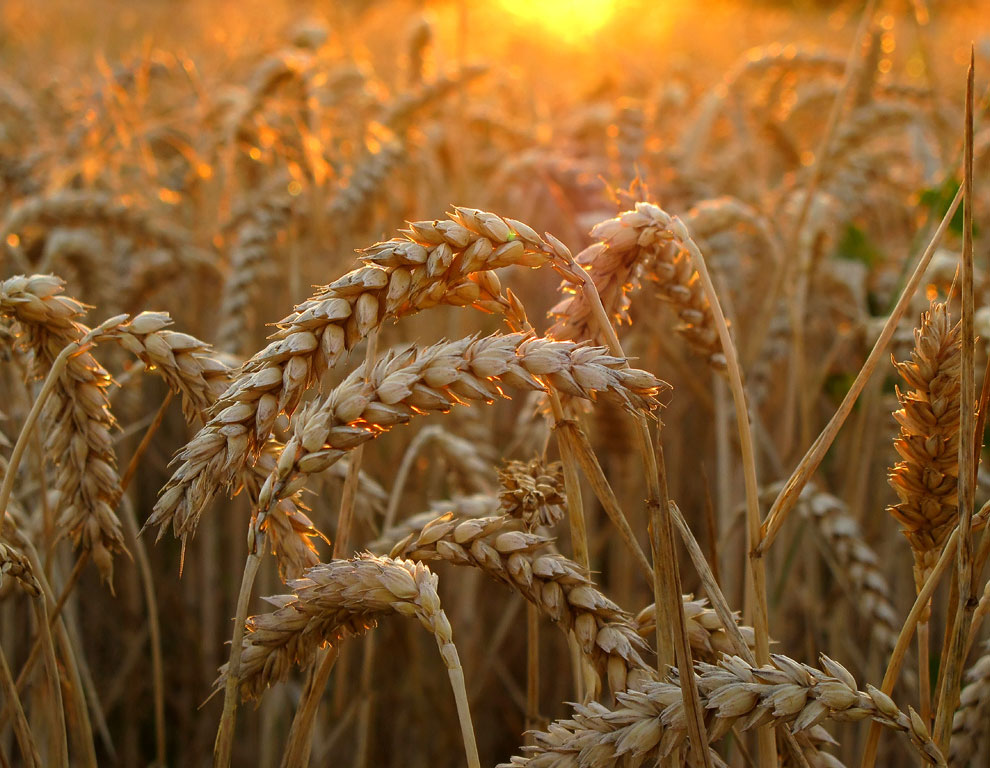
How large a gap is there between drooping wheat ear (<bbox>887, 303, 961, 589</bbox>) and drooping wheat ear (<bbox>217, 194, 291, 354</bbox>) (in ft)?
4.63

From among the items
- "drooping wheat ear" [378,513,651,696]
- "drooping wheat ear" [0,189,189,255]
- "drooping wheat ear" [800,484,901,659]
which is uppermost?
"drooping wheat ear" [0,189,189,255]

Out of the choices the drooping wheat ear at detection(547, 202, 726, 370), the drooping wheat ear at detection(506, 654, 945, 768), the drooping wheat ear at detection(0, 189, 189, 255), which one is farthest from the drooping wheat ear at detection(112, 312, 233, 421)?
the drooping wheat ear at detection(0, 189, 189, 255)

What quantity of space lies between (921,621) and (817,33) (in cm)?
982

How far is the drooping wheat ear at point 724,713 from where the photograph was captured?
753mm

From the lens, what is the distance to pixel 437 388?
75 centimetres

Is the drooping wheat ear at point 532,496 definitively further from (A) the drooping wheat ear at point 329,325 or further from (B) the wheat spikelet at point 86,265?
(B) the wheat spikelet at point 86,265

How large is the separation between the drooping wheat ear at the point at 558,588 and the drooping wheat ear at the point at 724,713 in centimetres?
4

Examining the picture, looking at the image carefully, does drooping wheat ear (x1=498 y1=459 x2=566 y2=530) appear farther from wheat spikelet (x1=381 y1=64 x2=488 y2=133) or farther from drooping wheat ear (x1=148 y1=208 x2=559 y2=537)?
wheat spikelet (x1=381 y1=64 x2=488 y2=133)

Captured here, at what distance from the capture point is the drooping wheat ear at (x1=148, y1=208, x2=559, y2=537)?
2.40ft

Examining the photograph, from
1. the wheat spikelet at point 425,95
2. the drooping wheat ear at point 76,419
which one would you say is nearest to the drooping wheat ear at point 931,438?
the drooping wheat ear at point 76,419

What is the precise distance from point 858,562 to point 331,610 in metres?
0.95

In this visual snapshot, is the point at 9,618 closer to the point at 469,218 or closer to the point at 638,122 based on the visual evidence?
the point at 469,218

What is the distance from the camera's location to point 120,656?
228 cm

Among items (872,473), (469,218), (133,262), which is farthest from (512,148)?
(469,218)
